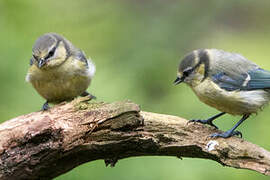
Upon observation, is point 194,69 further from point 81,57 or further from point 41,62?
point 41,62

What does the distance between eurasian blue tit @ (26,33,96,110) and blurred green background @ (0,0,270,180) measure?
362 mm

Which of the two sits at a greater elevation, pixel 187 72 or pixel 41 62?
pixel 41 62

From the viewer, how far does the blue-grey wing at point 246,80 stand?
4402mm

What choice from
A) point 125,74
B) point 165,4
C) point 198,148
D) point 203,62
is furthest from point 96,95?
point 165,4

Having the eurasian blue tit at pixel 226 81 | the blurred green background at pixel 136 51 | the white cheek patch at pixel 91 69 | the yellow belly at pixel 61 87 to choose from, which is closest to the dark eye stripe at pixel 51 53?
the yellow belly at pixel 61 87

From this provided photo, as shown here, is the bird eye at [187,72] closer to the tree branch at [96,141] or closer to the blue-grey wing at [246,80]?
the blue-grey wing at [246,80]

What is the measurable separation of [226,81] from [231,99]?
20 centimetres

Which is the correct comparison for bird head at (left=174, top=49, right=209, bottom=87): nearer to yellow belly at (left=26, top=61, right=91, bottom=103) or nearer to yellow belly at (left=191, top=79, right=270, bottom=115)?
yellow belly at (left=191, top=79, right=270, bottom=115)

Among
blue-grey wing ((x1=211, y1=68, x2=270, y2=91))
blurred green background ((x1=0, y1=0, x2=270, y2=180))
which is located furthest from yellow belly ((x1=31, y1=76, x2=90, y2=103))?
blue-grey wing ((x1=211, y1=68, x2=270, y2=91))

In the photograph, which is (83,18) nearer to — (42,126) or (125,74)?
(125,74)

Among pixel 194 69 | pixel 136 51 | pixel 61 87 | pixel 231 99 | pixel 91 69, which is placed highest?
pixel 136 51

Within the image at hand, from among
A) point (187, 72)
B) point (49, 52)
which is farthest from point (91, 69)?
point (187, 72)

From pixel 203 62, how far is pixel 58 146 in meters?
1.68

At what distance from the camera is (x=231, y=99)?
4270 millimetres
